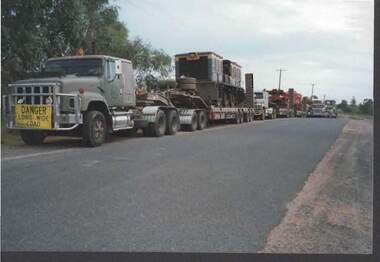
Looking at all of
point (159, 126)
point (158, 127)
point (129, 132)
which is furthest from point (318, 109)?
point (159, 126)

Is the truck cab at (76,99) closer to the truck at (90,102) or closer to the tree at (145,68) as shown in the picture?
the truck at (90,102)

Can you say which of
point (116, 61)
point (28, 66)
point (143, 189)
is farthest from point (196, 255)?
point (116, 61)

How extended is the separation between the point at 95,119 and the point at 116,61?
1285 mm

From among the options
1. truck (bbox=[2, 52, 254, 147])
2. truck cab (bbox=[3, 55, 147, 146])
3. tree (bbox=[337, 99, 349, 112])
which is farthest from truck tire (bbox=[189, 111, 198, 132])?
tree (bbox=[337, 99, 349, 112])

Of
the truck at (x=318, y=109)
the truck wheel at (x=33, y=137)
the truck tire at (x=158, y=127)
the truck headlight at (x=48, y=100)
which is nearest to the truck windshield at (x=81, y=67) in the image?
the truck headlight at (x=48, y=100)

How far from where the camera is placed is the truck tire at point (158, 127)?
12508mm

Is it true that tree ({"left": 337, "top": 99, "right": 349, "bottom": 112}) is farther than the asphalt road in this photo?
Yes

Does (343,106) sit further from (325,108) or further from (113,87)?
(113,87)

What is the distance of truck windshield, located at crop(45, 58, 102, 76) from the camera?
885 centimetres

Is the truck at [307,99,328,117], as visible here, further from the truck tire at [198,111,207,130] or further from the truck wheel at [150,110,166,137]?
the truck tire at [198,111,207,130]

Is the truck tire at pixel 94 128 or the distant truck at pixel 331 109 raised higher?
the distant truck at pixel 331 109

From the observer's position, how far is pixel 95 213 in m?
4.14

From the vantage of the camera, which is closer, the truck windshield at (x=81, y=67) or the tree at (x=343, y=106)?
the tree at (x=343, y=106)

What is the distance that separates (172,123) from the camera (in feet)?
45.4
